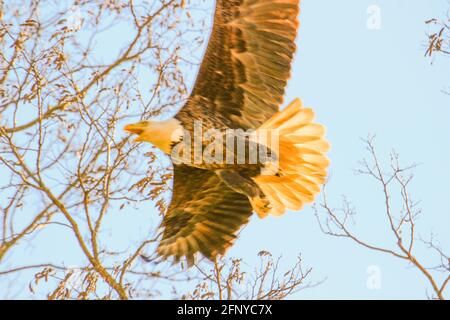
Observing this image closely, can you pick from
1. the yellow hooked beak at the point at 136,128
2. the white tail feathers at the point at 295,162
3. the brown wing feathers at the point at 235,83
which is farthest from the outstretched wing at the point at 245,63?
the yellow hooked beak at the point at 136,128

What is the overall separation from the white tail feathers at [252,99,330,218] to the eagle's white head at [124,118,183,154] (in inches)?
26.9

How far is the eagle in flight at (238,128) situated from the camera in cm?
758

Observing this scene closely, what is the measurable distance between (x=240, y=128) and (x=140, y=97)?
3.17 ft

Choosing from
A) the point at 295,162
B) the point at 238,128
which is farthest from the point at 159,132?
the point at 295,162

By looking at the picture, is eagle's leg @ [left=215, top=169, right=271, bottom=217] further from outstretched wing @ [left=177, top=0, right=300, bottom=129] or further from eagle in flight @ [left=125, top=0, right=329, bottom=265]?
outstretched wing @ [left=177, top=0, right=300, bottom=129]

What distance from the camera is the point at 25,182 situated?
25.5 ft

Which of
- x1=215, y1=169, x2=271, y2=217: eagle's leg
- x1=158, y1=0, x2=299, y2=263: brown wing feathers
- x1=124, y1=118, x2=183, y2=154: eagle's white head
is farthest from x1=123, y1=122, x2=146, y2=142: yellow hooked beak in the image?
x1=215, y1=169, x2=271, y2=217: eagle's leg

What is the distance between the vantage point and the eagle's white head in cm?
779

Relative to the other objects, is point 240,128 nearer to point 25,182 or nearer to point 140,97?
point 140,97
